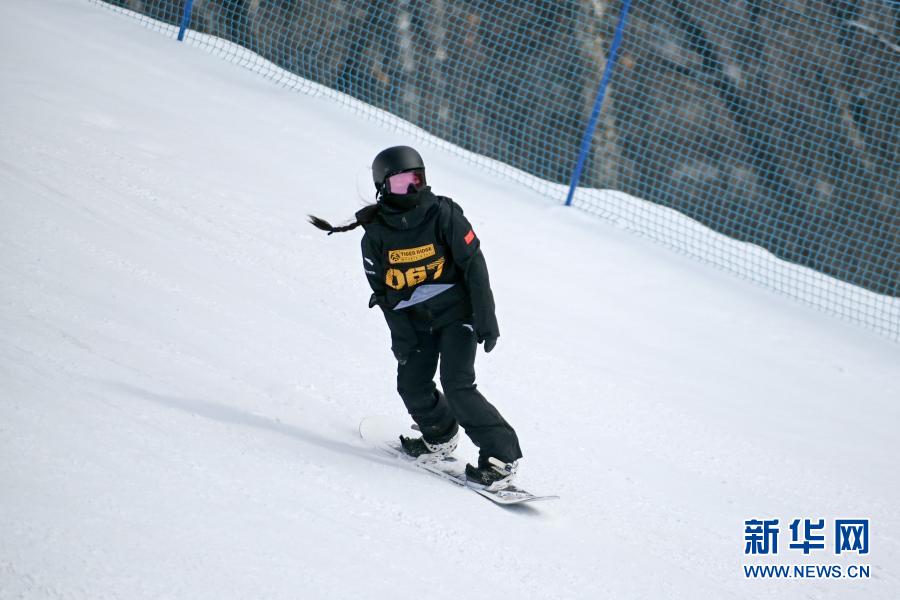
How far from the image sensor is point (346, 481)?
3.26 meters

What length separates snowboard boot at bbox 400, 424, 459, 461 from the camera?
374 cm

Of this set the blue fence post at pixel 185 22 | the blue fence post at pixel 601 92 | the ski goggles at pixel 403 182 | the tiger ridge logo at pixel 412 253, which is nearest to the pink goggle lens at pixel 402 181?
the ski goggles at pixel 403 182

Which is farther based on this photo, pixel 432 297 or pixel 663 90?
pixel 663 90

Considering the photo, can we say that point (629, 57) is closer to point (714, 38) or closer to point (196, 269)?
point (714, 38)

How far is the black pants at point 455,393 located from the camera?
3.49 m

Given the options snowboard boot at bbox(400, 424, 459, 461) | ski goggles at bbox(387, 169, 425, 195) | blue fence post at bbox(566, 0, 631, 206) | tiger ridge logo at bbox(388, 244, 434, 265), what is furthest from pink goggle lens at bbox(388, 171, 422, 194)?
blue fence post at bbox(566, 0, 631, 206)

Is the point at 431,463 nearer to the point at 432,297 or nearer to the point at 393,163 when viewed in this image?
the point at 432,297

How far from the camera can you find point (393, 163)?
327cm

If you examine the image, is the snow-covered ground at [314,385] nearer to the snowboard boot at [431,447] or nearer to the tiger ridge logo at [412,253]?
the snowboard boot at [431,447]

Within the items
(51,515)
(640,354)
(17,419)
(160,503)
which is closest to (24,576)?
(51,515)

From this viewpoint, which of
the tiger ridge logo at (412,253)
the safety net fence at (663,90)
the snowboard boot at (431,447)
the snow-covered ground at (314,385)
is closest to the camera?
the snow-covered ground at (314,385)

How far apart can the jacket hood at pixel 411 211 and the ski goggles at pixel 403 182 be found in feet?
0.09

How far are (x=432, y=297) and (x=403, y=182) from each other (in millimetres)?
492

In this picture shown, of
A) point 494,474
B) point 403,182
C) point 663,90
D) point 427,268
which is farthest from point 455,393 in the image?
point 663,90
